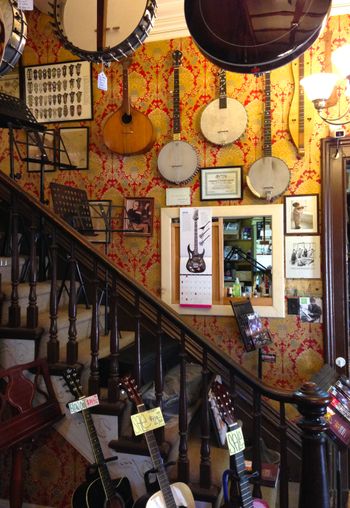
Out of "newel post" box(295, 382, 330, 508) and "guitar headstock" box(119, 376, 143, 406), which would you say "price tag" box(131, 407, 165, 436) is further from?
"newel post" box(295, 382, 330, 508)

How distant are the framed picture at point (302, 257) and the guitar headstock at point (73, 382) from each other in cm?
184

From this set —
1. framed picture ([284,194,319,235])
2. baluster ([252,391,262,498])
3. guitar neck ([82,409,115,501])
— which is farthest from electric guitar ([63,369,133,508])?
framed picture ([284,194,319,235])

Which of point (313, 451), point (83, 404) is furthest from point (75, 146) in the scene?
point (313, 451)

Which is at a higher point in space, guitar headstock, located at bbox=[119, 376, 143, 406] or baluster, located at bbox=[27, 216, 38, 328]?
baluster, located at bbox=[27, 216, 38, 328]

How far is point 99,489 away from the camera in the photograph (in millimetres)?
2012

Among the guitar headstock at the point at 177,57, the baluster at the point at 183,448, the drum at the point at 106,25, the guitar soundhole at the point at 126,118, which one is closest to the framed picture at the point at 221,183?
the guitar soundhole at the point at 126,118

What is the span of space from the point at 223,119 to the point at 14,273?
6.84 ft

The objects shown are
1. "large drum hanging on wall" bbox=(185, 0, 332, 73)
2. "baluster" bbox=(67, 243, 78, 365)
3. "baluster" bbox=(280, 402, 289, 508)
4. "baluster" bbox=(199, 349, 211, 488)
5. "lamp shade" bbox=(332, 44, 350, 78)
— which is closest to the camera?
"large drum hanging on wall" bbox=(185, 0, 332, 73)

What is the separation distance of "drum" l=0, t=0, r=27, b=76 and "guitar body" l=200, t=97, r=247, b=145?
1916 millimetres

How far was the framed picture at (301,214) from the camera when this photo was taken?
3.15 m

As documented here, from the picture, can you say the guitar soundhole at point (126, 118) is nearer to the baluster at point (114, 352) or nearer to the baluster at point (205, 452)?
the baluster at point (114, 352)

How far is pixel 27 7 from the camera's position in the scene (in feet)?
5.71

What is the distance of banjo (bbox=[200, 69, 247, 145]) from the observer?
329cm

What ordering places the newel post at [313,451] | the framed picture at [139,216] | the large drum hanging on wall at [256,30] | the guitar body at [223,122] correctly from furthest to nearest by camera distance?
the framed picture at [139,216], the guitar body at [223,122], the newel post at [313,451], the large drum hanging on wall at [256,30]
